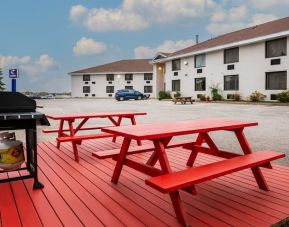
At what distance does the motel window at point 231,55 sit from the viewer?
102 ft

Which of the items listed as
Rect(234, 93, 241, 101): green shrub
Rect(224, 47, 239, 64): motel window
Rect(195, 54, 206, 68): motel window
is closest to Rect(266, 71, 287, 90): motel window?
Rect(234, 93, 241, 101): green shrub

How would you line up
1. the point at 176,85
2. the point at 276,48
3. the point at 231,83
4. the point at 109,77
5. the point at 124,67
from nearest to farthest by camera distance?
the point at 276,48
the point at 231,83
the point at 176,85
the point at 109,77
the point at 124,67

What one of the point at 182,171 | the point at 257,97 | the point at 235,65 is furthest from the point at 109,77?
the point at 182,171

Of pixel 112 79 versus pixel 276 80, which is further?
pixel 112 79

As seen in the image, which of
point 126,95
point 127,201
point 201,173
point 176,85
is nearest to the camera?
point 201,173

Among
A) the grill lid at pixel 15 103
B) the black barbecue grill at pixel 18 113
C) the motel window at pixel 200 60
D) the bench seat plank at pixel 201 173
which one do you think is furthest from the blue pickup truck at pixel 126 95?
the bench seat plank at pixel 201 173

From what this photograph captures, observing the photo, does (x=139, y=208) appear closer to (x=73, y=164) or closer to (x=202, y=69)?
(x=73, y=164)

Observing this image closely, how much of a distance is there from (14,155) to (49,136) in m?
5.45

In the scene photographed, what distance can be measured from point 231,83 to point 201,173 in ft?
96.4

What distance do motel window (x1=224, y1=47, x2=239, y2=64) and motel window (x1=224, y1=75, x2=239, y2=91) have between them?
1616 mm

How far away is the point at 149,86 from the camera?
56.3 meters

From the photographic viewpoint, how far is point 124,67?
2286 inches

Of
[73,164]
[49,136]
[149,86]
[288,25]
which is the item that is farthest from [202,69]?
[73,164]

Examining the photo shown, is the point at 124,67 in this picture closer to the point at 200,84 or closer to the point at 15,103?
the point at 200,84
